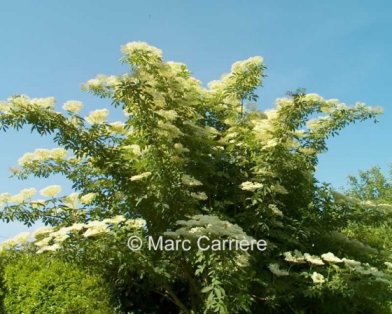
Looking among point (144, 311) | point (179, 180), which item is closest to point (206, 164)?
point (179, 180)

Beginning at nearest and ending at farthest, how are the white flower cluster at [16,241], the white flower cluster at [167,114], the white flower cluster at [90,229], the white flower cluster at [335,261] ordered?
the white flower cluster at [90,229], the white flower cluster at [335,261], the white flower cluster at [167,114], the white flower cluster at [16,241]

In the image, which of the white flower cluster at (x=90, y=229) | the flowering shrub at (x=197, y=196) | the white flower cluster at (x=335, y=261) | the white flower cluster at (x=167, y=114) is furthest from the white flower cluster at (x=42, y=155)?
the white flower cluster at (x=335, y=261)

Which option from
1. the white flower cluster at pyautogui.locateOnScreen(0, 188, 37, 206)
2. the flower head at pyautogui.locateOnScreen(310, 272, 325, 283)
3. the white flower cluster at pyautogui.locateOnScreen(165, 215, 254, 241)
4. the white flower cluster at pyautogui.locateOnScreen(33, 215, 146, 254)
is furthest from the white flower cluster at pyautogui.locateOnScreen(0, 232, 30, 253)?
the flower head at pyautogui.locateOnScreen(310, 272, 325, 283)

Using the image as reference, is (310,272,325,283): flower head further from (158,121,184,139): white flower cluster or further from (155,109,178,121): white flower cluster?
(155,109,178,121): white flower cluster

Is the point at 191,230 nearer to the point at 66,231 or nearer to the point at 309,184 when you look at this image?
the point at 66,231

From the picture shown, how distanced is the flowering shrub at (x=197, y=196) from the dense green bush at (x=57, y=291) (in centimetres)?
28

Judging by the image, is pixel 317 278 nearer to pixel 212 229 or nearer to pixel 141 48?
pixel 212 229

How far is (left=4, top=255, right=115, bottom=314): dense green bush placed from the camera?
6.20 meters

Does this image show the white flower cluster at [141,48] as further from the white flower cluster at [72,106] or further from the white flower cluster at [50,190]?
the white flower cluster at [50,190]

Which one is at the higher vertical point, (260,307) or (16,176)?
(16,176)

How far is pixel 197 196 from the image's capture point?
20.1 ft

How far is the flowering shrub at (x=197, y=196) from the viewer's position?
19.3 feet

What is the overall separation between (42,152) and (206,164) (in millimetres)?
2523

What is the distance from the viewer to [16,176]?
290 inches
